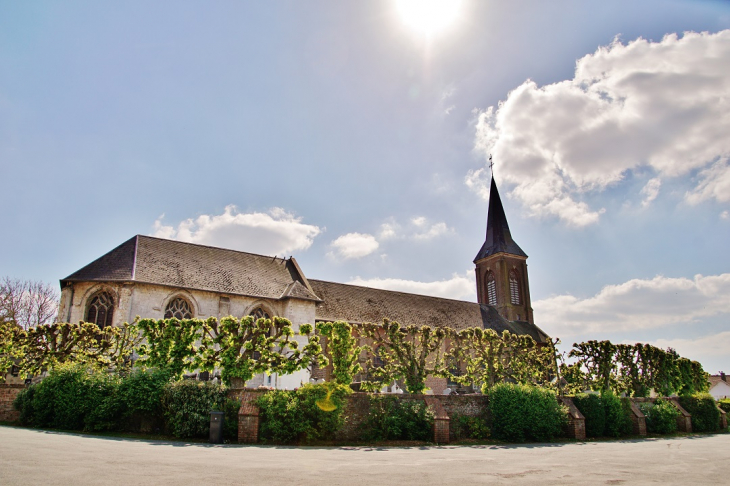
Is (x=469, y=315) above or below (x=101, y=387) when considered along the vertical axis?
above

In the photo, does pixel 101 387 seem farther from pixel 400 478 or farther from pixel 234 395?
pixel 400 478

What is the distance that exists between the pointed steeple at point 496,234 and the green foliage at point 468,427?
1318 inches

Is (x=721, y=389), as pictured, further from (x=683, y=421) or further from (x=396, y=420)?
(x=396, y=420)

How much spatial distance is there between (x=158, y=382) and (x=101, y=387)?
6.34ft

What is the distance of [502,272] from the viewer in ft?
164

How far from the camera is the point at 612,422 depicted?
21594mm

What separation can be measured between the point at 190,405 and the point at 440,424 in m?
8.73

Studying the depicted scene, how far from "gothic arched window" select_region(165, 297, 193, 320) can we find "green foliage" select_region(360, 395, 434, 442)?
16849mm

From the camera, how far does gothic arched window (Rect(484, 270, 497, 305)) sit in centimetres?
5056

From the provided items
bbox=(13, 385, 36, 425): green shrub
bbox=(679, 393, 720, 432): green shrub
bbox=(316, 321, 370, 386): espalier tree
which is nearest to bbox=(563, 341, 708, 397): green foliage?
bbox=(679, 393, 720, 432): green shrub

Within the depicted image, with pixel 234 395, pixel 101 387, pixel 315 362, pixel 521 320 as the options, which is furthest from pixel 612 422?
pixel 521 320

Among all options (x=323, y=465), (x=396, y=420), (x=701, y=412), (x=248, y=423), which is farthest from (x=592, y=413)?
(x=323, y=465)

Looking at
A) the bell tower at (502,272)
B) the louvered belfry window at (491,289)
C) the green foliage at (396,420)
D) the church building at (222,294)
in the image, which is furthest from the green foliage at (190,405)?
the louvered belfry window at (491,289)

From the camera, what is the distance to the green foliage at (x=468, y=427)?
18.3 meters
